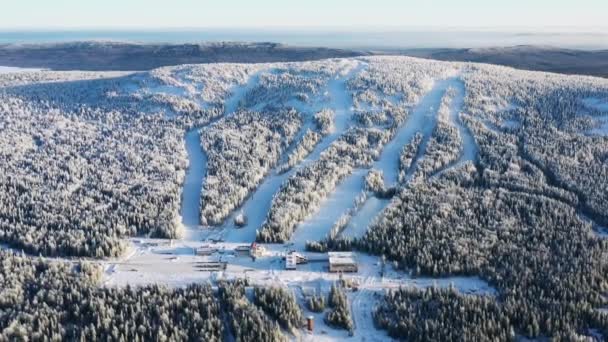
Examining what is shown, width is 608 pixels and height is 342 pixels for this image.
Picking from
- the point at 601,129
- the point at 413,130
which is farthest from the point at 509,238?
the point at 601,129

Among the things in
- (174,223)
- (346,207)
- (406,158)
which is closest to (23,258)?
(174,223)

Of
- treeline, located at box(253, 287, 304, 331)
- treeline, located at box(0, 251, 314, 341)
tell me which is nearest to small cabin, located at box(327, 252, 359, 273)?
treeline, located at box(253, 287, 304, 331)

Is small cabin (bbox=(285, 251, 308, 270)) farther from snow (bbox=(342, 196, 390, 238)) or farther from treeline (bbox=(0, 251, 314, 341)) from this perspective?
snow (bbox=(342, 196, 390, 238))

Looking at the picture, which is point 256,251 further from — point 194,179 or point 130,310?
point 194,179

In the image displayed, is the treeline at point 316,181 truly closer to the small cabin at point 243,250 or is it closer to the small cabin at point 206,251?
the small cabin at point 243,250

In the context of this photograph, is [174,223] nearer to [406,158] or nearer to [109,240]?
[109,240]
